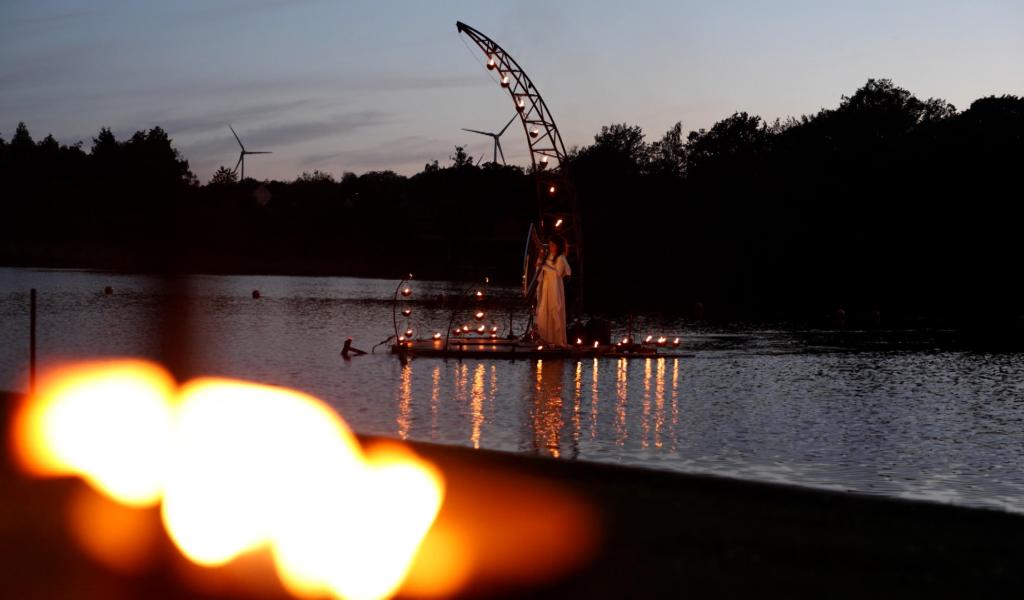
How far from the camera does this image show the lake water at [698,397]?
1773 centimetres

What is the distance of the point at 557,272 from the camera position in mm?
32594

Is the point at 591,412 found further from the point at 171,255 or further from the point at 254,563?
the point at 171,255

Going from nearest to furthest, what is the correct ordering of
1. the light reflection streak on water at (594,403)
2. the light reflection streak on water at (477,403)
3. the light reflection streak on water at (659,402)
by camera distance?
the light reflection streak on water at (477,403), the light reflection streak on water at (659,402), the light reflection streak on water at (594,403)

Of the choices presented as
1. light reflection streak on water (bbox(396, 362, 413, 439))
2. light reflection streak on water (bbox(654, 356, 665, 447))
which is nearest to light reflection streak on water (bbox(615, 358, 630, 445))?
light reflection streak on water (bbox(654, 356, 665, 447))

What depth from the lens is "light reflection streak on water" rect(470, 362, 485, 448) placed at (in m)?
19.4

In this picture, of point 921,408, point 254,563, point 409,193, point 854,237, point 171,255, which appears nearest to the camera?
point 254,563

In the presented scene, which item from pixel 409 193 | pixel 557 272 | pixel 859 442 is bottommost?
pixel 859 442

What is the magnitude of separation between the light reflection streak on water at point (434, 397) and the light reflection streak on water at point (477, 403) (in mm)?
617

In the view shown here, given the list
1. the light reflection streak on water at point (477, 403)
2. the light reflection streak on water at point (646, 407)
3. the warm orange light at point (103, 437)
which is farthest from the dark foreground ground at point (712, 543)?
the light reflection streak on water at point (646, 407)

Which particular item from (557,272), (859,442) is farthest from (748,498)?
(557,272)

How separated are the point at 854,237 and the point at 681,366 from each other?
5095 centimetres

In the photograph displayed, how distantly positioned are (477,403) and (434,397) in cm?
125

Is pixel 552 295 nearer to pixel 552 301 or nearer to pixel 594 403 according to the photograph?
pixel 552 301

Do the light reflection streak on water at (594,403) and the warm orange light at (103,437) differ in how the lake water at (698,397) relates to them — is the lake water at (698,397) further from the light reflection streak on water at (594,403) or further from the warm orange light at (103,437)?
the warm orange light at (103,437)
